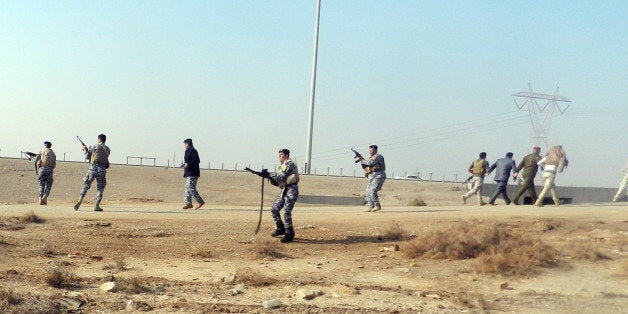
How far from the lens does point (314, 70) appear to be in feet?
143

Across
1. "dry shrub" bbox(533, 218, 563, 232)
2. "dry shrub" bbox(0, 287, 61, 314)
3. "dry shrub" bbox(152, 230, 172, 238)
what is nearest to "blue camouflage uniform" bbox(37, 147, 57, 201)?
"dry shrub" bbox(152, 230, 172, 238)

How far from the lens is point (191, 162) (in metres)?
17.9

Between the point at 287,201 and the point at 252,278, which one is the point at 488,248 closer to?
the point at 287,201

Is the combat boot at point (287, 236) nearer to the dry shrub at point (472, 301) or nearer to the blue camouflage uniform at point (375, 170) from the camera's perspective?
the dry shrub at point (472, 301)

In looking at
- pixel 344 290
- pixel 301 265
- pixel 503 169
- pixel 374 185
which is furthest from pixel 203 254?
pixel 503 169

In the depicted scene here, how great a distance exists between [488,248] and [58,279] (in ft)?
21.8

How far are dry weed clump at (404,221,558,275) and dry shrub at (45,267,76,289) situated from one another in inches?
217

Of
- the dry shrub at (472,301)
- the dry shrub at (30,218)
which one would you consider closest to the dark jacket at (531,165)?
the dry shrub at (472,301)

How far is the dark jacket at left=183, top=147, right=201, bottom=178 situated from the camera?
58.9 feet

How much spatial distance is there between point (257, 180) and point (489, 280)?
1210 inches

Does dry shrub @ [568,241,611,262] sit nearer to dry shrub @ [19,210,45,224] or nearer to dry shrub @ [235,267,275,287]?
dry shrub @ [235,267,275,287]

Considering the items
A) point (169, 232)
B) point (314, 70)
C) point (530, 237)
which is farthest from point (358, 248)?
point (314, 70)

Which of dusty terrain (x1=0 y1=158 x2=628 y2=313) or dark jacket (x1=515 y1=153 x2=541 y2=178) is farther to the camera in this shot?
dark jacket (x1=515 y1=153 x2=541 y2=178)

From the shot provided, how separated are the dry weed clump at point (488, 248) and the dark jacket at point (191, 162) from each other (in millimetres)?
7817
